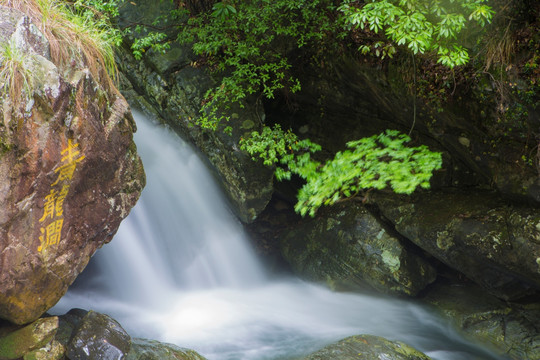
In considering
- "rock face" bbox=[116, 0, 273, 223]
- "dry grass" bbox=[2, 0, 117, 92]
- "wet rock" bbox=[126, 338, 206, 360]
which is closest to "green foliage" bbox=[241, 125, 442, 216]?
"rock face" bbox=[116, 0, 273, 223]

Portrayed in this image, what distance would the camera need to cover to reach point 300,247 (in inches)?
272

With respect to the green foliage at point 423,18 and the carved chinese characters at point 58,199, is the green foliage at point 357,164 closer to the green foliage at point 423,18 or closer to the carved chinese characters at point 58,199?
the green foliage at point 423,18

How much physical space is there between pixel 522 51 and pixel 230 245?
4.89 m

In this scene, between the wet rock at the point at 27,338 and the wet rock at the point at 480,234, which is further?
the wet rock at the point at 480,234

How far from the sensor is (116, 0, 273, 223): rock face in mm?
5898

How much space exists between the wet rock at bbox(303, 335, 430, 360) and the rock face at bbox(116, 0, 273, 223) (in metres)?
2.45

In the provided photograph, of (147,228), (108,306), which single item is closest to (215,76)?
(147,228)

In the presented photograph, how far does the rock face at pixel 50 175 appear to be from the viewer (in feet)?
11.1

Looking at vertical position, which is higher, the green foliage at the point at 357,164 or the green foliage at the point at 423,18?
the green foliage at the point at 423,18

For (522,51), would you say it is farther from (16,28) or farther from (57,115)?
(16,28)

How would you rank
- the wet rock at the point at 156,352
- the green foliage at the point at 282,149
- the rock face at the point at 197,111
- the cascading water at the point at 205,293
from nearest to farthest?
the wet rock at the point at 156,352, the cascading water at the point at 205,293, the green foliage at the point at 282,149, the rock face at the point at 197,111

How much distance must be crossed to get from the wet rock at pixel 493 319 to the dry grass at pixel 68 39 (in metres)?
5.12

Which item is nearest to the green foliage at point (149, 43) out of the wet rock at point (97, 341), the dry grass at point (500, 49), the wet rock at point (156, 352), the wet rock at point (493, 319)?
the wet rock at point (97, 341)

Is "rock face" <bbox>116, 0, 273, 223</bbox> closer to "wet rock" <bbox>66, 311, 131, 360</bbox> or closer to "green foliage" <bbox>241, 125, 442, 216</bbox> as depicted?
"green foliage" <bbox>241, 125, 442, 216</bbox>
